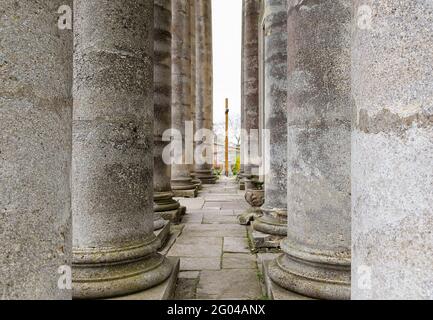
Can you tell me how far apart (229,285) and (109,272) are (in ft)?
4.76

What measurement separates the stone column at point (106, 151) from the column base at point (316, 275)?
1.19m

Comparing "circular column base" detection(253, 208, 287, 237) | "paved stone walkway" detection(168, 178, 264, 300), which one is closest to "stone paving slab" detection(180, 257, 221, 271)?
"paved stone walkway" detection(168, 178, 264, 300)

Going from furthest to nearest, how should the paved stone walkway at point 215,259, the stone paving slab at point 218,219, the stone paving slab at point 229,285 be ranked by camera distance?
1. the stone paving slab at point 218,219
2. the paved stone walkway at point 215,259
3. the stone paving slab at point 229,285

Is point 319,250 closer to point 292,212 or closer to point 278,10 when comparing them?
point 292,212

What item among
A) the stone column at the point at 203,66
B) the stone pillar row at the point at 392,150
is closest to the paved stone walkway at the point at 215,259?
the stone pillar row at the point at 392,150

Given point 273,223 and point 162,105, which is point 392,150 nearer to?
point 273,223

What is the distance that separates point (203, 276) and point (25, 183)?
125 inches

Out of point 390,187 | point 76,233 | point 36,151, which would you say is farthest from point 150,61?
point 390,187

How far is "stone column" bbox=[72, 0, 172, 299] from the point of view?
3170mm

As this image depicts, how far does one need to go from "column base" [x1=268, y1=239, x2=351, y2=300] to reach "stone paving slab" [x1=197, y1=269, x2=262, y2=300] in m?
0.62

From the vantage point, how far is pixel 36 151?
5.46 ft

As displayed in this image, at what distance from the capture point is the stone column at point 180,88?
38.6 feet

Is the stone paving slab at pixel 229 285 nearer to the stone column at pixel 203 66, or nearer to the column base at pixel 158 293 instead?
the column base at pixel 158 293

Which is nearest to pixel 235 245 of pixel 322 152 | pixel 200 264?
pixel 200 264
